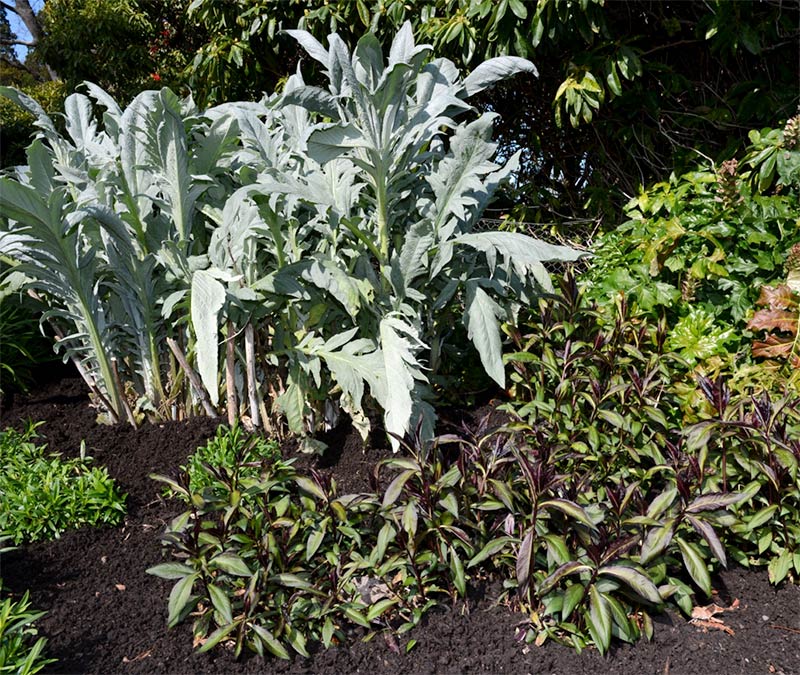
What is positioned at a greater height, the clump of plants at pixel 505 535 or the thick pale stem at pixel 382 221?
the thick pale stem at pixel 382 221

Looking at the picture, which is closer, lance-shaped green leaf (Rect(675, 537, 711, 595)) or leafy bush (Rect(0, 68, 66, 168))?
lance-shaped green leaf (Rect(675, 537, 711, 595))

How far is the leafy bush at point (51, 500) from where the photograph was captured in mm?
2457

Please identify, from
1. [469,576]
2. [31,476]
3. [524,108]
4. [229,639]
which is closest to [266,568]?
[229,639]

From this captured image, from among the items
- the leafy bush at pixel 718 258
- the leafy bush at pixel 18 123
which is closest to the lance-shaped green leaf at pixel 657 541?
the leafy bush at pixel 718 258

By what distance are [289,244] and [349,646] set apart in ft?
5.28

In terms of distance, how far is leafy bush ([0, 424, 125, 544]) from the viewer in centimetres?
246

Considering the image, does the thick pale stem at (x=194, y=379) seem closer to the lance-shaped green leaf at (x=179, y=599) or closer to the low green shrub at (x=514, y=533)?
the low green shrub at (x=514, y=533)

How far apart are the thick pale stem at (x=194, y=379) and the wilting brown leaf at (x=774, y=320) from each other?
2497 millimetres

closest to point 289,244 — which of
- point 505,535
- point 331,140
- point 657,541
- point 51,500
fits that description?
point 331,140

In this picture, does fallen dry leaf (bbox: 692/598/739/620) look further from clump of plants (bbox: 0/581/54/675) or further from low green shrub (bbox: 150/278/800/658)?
clump of plants (bbox: 0/581/54/675)

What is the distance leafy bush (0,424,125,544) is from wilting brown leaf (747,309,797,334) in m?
2.80

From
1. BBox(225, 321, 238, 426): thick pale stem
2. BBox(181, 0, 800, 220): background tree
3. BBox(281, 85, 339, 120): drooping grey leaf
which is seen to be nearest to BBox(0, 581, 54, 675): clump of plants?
BBox(225, 321, 238, 426): thick pale stem

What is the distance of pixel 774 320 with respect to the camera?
116 inches

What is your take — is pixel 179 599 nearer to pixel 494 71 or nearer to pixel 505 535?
pixel 505 535
